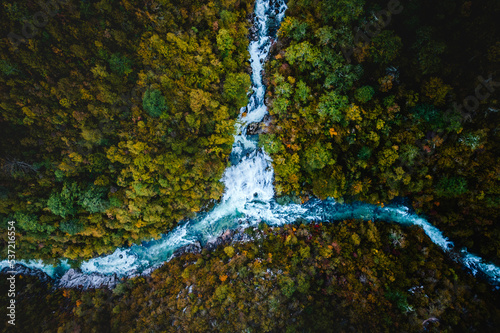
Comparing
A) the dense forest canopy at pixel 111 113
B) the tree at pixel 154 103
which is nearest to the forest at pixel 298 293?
the dense forest canopy at pixel 111 113

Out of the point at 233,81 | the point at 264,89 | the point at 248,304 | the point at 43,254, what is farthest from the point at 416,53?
the point at 43,254

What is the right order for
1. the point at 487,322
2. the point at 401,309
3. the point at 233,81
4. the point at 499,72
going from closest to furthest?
1. the point at 499,72
2. the point at 487,322
3. the point at 401,309
4. the point at 233,81

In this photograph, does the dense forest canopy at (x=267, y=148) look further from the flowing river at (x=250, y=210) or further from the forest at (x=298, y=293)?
the flowing river at (x=250, y=210)

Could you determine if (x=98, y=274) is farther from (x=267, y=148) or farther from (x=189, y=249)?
(x=267, y=148)

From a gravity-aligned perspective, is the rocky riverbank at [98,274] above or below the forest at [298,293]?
above

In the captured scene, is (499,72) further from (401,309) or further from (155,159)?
(155,159)

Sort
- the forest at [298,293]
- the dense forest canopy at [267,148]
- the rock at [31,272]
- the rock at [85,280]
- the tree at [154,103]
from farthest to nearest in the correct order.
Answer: the rock at [31,272] → the rock at [85,280] → the tree at [154,103] → the forest at [298,293] → the dense forest canopy at [267,148]

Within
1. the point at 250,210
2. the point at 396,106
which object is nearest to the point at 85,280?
the point at 250,210
